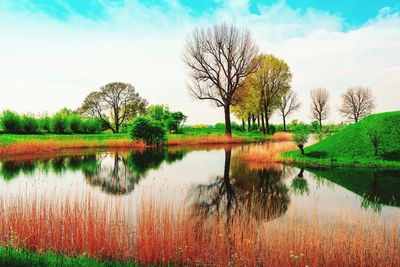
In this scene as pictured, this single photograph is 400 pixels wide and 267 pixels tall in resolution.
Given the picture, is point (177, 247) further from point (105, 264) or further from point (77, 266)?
point (77, 266)

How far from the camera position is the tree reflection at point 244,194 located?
462 inches

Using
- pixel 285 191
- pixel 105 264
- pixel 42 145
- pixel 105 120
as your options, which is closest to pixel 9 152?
pixel 42 145

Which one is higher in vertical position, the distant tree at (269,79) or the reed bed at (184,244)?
the distant tree at (269,79)

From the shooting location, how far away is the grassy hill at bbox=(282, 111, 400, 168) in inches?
833

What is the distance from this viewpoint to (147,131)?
135 ft

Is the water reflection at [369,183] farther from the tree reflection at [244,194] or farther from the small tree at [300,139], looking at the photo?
the small tree at [300,139]

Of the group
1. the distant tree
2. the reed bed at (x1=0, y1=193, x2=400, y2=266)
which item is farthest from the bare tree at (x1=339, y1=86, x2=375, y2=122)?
the reed bed at (x1=0, y1=193, x2=400, y2=266)

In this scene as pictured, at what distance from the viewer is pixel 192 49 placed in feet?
167

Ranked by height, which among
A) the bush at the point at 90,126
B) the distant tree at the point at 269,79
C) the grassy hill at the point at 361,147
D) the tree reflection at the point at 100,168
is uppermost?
the distant tree at the point at 269,79

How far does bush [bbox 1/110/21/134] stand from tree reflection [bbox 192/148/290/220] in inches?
1581

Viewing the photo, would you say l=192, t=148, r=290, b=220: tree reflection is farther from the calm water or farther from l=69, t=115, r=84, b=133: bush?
l=69, t=115, r=84, b=133: bush

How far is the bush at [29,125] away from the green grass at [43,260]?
48753 mm

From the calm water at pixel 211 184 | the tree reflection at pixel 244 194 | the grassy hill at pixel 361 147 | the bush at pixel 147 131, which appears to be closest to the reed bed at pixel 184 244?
the calm water at pixel 211 184

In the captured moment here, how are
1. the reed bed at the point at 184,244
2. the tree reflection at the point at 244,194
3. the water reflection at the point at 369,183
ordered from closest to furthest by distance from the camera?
the reed bed at the point at 184,244
the tree reflection at the point at 244,194
the water reflection at the point at 369,183
